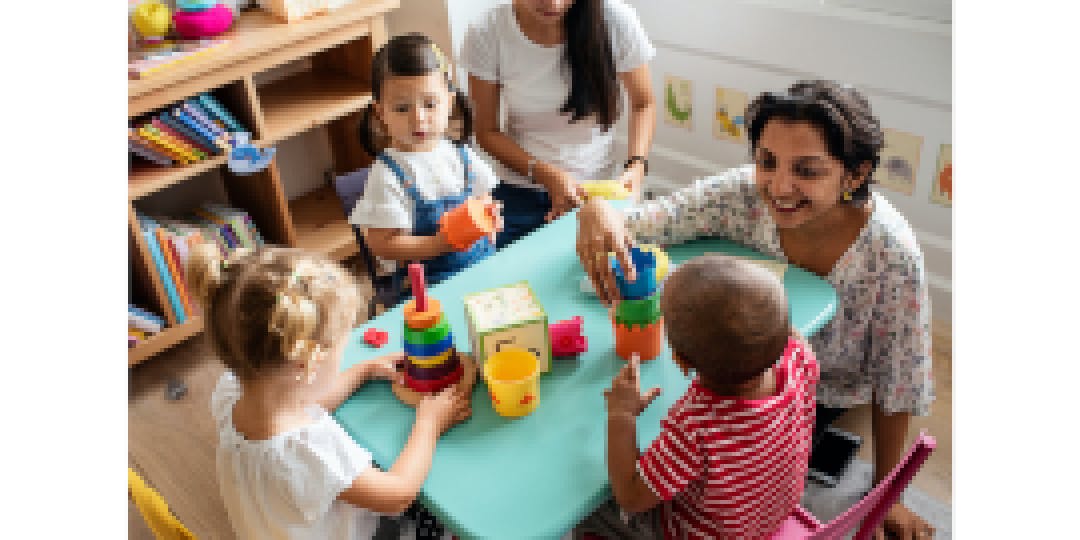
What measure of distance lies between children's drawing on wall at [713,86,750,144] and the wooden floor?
93 centimetres

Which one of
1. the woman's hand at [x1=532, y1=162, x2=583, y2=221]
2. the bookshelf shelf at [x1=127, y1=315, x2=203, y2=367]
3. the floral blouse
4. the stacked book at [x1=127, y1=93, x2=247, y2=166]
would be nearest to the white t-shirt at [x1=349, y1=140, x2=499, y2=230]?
the woman's hand at [x1=532, y1=162, x2=583, y2=221]

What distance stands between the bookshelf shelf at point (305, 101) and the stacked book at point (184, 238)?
0.32 meters

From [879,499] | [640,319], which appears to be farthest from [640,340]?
[879,499]

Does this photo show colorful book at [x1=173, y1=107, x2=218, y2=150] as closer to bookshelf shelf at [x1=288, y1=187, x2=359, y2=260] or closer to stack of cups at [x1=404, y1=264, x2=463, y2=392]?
bookshelf shelf at [x1=288, y1=187, x2=359, y2=260]

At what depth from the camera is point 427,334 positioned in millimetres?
1338

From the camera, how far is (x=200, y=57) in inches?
93.6

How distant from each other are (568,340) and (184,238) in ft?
5.47

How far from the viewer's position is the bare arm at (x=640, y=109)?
93.0 inches

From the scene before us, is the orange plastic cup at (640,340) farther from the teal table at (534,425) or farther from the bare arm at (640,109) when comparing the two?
the bare arm at (640,109)

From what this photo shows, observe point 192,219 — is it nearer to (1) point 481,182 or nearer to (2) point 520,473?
(1) point 481,182

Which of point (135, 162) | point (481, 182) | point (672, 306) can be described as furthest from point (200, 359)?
point (672, 306)

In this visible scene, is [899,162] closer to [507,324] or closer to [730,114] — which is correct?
[730,114]

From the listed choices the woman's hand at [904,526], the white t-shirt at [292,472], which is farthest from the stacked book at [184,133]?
the woman's hand at [904,526]

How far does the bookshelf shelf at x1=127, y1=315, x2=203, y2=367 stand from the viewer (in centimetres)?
260
